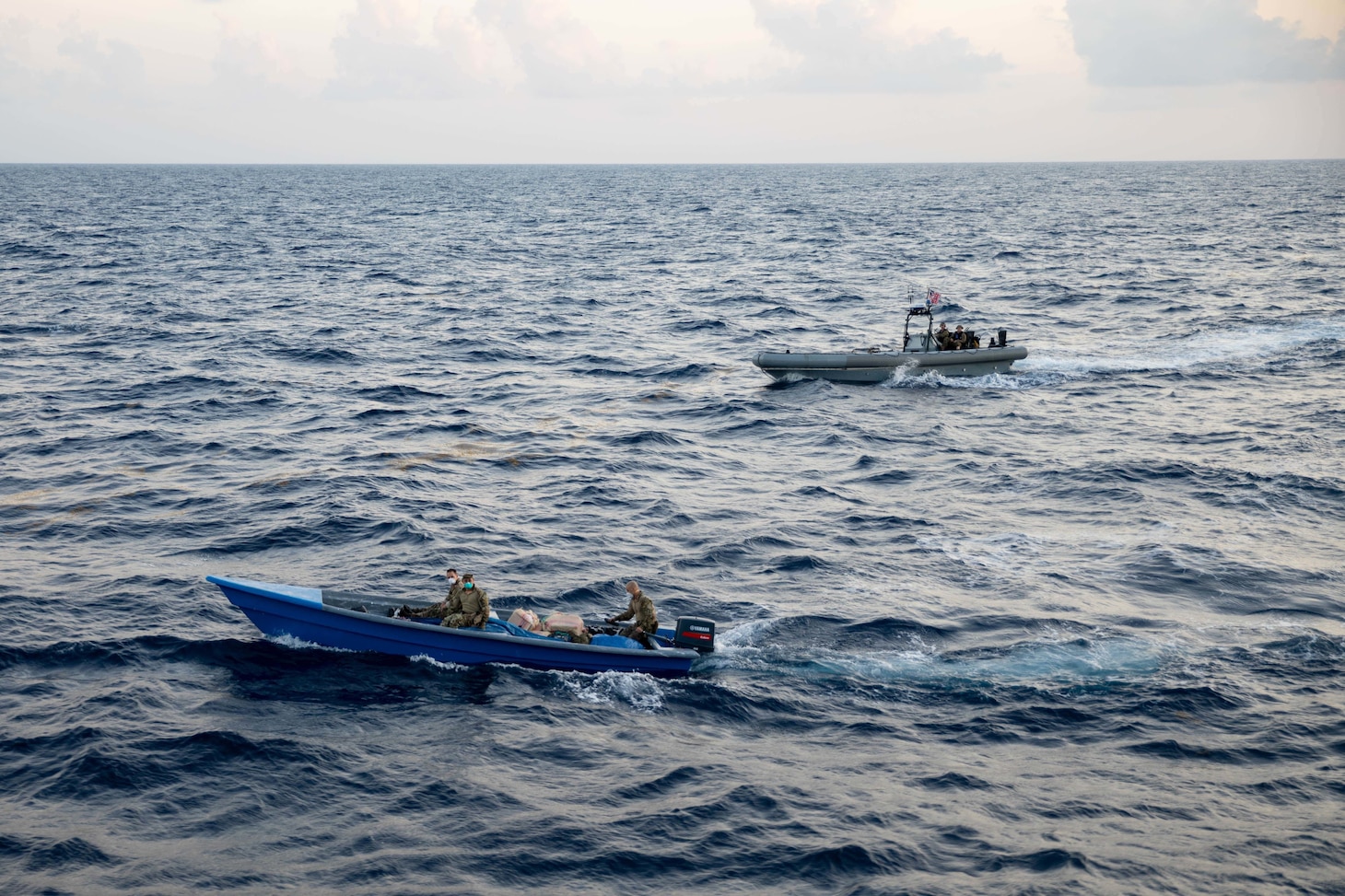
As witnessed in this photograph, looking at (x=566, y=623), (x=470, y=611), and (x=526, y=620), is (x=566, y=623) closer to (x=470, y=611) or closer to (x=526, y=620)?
(x=526, y=620)

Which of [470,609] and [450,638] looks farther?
[470,609]

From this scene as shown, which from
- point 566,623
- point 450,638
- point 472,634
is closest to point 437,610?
point 450,638

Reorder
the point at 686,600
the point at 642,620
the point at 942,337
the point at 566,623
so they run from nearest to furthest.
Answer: the point at 566,623 < the point at 642,620 < the point at 686,600 < the point at 942,337

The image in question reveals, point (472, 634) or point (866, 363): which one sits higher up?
point (866, 363)

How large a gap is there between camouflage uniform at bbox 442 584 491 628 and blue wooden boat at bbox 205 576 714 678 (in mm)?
186

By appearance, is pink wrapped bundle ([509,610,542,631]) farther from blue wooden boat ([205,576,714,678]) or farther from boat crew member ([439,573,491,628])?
boat crew member ([439,573,491,628])

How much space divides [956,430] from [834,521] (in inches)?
397

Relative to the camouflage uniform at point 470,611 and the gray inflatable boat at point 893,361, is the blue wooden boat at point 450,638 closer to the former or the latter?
the camouflage uniform at point 470,611

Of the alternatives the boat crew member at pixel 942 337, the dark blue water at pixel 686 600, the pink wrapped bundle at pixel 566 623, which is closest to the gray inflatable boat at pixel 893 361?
the boat crew member at pixel 942 337

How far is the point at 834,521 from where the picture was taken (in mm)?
27734

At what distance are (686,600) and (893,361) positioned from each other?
71.5 ft

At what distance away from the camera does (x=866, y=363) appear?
4206 centimetres

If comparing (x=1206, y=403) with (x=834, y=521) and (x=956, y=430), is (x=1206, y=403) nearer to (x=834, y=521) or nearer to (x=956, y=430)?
(x=956, y=430)

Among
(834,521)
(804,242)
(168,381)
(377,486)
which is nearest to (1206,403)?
(834,521)
